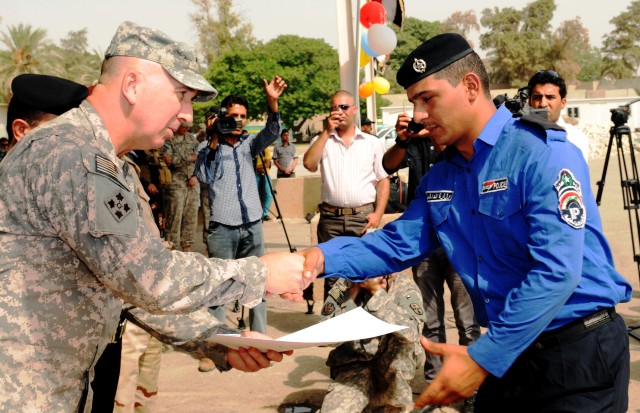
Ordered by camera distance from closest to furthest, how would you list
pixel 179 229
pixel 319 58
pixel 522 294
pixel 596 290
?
pixel 522 294
pixel 596 290
pixel 179 229
pixel 319 58

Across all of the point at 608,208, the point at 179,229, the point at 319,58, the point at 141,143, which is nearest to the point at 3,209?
the point at 141,143

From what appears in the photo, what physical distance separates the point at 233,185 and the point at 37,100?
2.84m

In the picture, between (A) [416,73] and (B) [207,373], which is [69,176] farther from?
(B) [207,373]

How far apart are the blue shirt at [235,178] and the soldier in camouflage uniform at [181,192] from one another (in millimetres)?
3092

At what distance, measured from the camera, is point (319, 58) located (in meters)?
65.8

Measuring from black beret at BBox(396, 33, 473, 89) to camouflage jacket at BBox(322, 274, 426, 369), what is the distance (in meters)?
2.16

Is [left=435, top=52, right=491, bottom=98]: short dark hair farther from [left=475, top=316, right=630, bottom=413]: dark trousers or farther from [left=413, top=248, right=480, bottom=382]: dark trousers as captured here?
[left=413, top=248, right=480, bottom=382]: dark trousers

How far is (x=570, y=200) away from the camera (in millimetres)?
2156

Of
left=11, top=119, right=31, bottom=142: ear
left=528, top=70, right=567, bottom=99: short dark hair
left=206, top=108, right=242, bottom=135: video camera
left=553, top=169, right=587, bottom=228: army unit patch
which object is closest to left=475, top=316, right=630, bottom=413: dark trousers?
left=553, top=169, right=587, bottom=228: army unit patch

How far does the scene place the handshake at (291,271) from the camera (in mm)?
2453

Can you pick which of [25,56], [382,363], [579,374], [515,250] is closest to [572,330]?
[579,374]

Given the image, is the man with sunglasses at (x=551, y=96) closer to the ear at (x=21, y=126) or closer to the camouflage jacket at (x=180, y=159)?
the ear at (x=21, y=126)

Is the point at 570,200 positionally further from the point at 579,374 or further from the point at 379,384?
the point at 379,384

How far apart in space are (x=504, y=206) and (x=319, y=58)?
65.1m
